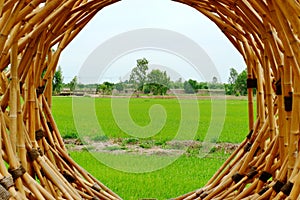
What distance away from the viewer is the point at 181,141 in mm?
2883

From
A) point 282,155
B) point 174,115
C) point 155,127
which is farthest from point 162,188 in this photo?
point 174,115

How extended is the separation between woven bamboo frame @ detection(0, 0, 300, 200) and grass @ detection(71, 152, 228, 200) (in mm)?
435

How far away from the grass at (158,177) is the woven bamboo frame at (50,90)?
0.44m

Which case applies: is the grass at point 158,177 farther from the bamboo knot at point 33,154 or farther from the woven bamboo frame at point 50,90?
the bamboo knot at point 33,154

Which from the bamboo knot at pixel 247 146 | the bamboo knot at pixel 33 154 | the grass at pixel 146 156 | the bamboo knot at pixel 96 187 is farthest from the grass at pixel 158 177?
the bamboo knot at pixel 33 154

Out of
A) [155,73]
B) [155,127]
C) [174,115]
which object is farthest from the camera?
[174,115]

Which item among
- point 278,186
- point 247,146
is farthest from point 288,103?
point 247,146

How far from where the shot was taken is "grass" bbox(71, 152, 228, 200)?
52.4 inches

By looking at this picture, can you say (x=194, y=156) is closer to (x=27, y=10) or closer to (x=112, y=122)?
(x=112, y=122)

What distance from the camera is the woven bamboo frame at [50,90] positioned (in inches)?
18.2

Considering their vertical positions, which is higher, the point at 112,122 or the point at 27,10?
the point at 27,10

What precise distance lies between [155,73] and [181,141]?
78 cm

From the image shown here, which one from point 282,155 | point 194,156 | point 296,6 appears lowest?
point 194,156

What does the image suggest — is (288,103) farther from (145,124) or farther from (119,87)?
(145,124)
